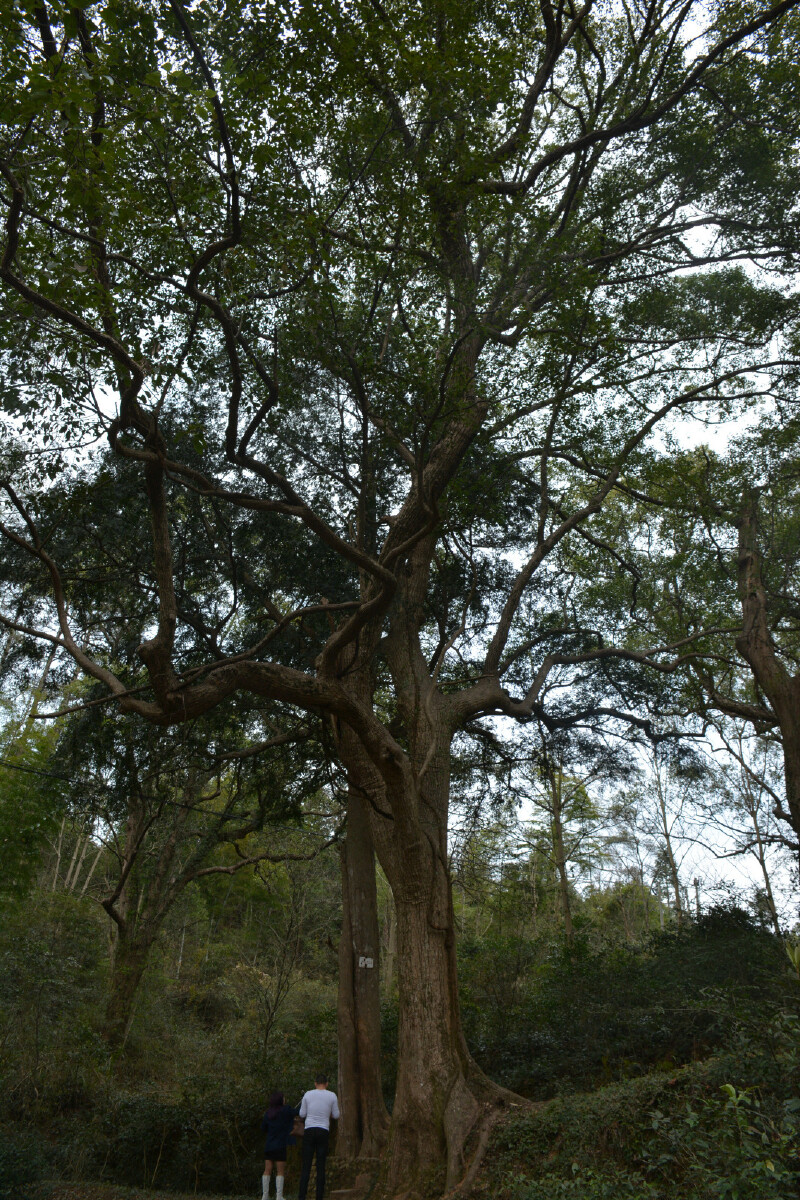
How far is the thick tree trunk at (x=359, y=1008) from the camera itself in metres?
8.62

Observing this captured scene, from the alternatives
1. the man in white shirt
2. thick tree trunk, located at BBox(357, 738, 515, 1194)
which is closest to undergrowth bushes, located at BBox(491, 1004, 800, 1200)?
thick tree trunk, located at BBox(357, 738, 515, 1194)

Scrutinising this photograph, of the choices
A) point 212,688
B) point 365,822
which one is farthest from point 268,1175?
point 212,688

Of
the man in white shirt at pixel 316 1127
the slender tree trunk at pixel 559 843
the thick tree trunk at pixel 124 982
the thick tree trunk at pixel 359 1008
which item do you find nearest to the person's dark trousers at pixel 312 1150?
the man in white shirt at pixel 316 1127

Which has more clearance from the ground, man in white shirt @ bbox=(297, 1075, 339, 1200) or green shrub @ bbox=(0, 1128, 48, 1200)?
man in white shirt @ bbox=(297, 1075, 339, 1200)

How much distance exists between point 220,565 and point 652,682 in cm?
631

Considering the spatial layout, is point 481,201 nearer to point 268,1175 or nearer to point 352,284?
point 352,284

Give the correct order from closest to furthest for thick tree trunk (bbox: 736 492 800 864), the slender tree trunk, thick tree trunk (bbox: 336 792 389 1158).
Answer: thick tree trunk (bbox: 736 492 800 864) → thick tree trunk (bbox: 336 792 389 1158) → the slender tree trunk

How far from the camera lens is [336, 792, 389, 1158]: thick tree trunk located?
28.3 ft

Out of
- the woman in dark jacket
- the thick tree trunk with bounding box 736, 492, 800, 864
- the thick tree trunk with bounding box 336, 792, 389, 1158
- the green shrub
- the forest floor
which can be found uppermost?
the thick tree trunk with bounding box 736, 492, 800, 864

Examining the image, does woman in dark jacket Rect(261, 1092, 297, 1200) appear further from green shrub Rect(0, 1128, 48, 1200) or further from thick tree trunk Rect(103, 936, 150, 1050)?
thick tree trunk Rect(103, 936, 150, 1050)

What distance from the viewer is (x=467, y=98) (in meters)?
7.70

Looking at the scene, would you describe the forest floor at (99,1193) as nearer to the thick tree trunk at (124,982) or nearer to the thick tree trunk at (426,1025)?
the thick tree trunk at (426,1025)

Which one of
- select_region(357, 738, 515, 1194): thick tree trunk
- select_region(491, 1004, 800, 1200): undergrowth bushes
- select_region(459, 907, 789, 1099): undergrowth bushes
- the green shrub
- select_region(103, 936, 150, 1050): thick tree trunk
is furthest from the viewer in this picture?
select_region(103, 936, 150, 1050): thick tree trunk

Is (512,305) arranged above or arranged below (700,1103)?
above
